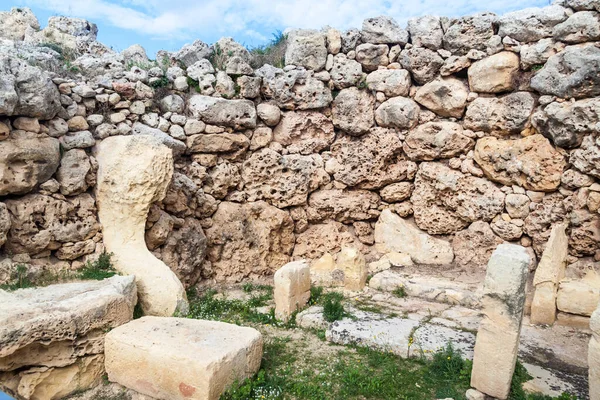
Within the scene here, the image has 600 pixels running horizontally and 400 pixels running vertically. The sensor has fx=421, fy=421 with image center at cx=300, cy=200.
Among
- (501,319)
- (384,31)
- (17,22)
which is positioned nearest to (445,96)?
(384,31)

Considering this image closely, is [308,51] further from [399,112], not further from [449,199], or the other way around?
[449,199]

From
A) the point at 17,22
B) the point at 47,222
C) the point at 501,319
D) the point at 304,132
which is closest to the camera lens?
the point at 501,319

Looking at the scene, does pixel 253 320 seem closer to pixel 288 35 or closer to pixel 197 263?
pixel 197 263

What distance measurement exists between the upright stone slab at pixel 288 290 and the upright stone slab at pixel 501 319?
2.59 m

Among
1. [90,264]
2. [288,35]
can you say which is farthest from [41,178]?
[288,35]

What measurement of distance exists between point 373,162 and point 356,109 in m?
1.03

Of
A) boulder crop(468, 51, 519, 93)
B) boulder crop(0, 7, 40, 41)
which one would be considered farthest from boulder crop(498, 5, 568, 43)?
boulder crop(0, 7, 40, 41)


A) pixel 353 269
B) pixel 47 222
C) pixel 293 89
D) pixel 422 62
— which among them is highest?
pixel 422 62

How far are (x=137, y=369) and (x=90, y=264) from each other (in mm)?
2031

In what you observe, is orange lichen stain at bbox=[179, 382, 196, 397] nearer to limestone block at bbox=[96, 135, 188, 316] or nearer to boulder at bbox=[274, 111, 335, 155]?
limestone block at bbox=[96, 135, 188, 316]

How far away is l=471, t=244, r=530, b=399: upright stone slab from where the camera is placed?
12.4ft

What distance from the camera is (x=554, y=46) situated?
6457 mm

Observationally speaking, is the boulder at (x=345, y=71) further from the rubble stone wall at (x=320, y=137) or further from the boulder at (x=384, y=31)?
the boulder at (x=384, y=31)

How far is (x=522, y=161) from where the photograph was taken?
6.70m
